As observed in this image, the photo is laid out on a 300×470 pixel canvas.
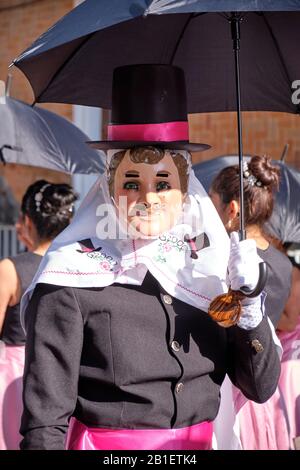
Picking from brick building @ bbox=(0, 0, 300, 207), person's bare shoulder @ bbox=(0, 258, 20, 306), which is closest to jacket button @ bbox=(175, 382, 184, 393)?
person's bare shoulder @ bbox=(0, 258, 20, 306)

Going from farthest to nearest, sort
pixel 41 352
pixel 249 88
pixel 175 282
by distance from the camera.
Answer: pixel 249 88, pixel 175 282, pixel 41 352

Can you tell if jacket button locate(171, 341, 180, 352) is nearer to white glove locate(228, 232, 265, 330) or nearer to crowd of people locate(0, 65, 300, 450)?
crowd of people locate(0, 65, 300, 450)

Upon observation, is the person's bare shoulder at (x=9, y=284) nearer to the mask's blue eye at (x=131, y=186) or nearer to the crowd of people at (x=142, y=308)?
the crowd of people at (x=142, y=308)

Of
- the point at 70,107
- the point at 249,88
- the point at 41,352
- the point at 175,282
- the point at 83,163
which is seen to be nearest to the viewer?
the point at 41,352

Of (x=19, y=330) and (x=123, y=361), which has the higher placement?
(x=123, y=361)

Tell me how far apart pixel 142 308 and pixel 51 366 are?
1.02 ft

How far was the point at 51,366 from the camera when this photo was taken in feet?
8.00

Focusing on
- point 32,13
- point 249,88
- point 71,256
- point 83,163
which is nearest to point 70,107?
point 32,13

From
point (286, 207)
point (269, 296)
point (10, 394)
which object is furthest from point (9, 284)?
point (286, 207)

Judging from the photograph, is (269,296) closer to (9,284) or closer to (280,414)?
(280,414)

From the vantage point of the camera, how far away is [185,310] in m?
2.63
